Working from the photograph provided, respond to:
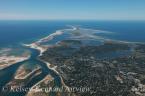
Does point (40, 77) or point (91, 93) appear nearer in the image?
point (91, 93)

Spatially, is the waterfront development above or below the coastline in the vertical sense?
above

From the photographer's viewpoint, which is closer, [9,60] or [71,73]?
[71,73]

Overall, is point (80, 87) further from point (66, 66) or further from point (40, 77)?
point (66, 66)

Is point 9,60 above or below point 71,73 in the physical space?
below

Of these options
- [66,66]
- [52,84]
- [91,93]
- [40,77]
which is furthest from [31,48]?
[91,93]

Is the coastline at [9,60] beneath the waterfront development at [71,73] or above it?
beneath

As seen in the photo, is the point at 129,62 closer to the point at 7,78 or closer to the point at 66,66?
the point at 66,66

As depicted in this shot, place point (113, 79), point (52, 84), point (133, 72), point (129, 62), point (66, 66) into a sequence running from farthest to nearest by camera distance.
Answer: point (129, 62) < point (66, 66) < point (133, 72) < point (113, 79) < point (52, 84)

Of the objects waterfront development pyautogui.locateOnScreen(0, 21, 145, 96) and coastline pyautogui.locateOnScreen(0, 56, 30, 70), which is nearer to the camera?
waterfront development pyautogui.locateOnScreen(0, 21, 145, 96)

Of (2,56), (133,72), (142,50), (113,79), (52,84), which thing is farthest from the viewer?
Result: (142,50)

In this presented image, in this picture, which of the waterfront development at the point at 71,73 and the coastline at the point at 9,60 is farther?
the coastline at the point at 9,60
